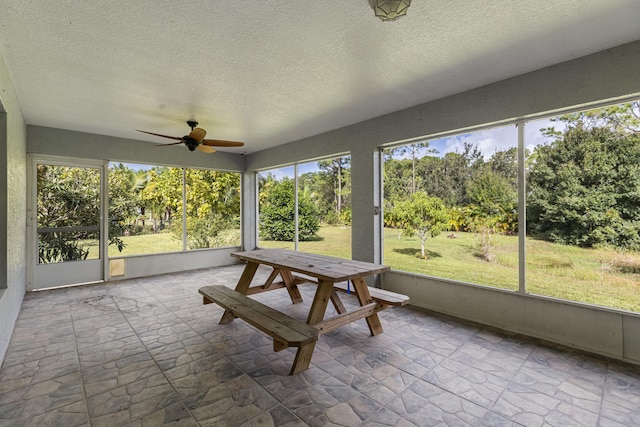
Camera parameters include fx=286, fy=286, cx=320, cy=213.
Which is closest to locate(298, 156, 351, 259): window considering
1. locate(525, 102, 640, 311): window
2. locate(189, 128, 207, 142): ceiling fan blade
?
locate(189, 128, 207, 142): ceiling fan blade

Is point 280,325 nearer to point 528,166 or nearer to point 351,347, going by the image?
point 351,347

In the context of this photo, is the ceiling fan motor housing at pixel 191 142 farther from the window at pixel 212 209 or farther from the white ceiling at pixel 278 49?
the window at pixel 212 209

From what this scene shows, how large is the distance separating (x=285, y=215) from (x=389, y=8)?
15.9 feet

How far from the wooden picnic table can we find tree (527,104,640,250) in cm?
171

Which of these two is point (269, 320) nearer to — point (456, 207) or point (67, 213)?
point (456, 207)

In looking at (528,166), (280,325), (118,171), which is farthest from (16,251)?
(528,166)

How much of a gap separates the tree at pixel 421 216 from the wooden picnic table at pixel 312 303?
124 centimetres

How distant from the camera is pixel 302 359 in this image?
2252mm

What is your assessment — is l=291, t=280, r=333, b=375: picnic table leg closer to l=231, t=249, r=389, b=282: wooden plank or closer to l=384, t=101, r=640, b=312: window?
l=231, t=249, r=389, b=282: wooden plank

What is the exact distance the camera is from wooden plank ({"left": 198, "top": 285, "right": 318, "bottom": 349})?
2.02m

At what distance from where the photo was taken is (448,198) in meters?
3.66

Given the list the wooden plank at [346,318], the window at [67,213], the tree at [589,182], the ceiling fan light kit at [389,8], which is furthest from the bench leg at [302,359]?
the window at [67,213]

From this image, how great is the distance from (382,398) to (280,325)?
87 centimetres

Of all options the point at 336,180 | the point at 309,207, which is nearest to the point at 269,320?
the point at 336,180
